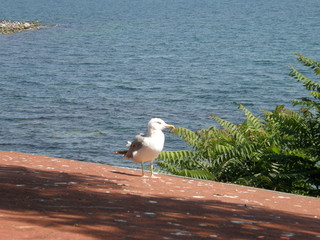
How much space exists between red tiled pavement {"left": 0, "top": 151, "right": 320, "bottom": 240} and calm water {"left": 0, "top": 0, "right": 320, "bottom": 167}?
14880 millimetres

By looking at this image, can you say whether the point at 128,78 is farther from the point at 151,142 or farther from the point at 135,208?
the point at 135,208

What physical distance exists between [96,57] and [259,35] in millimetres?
29835

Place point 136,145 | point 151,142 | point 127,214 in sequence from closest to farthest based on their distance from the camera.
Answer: point 127,214 < point 151,142 < point 136,145

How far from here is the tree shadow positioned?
6.22 m

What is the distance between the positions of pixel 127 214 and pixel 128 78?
42.0m

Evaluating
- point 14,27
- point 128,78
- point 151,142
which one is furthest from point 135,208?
point 14,27

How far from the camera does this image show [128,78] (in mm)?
48688

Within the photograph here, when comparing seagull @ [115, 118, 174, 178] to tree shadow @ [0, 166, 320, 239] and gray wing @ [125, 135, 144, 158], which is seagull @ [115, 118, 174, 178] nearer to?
gray wing @ [125, 135, 144, 158]

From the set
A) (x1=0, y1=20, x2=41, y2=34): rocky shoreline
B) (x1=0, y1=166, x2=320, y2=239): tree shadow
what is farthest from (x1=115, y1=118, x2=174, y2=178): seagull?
(x1=0, y1=20, x2=41, y2=34): rocky shoreline

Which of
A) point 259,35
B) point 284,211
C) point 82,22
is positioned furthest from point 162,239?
point 82,22

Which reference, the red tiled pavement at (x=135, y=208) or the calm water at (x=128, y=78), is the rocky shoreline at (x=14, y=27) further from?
the red tiled pavement at (x=135, y=208)

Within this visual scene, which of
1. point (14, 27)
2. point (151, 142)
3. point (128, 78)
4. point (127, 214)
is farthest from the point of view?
point (14, 27)

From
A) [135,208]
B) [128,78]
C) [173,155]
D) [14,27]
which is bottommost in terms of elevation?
[128,78]

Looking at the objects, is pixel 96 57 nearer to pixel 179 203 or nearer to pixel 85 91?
pixel 85 91
